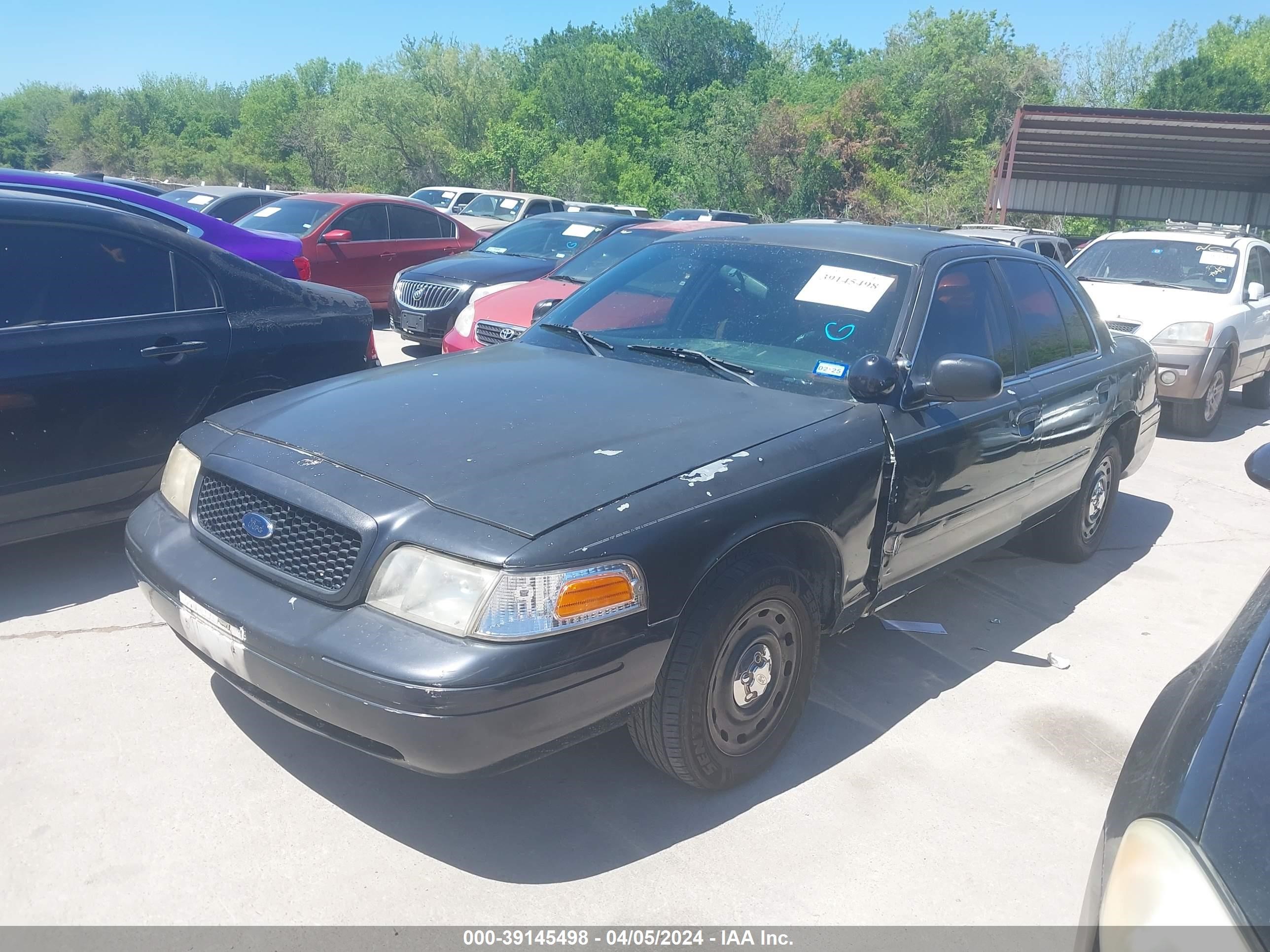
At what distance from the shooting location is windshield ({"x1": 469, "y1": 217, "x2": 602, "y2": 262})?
417 inches

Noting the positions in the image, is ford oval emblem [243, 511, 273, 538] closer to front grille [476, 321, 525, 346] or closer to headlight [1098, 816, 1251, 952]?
headlight [1098, 816, 1251, 952]

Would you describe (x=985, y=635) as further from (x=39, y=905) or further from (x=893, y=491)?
(x=39, y=905)

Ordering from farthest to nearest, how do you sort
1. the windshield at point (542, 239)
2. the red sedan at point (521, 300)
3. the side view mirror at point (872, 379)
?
the windshield at point (542, 239) < the red sedan at point (521, 300) < the side view mirror at point (872, 379)

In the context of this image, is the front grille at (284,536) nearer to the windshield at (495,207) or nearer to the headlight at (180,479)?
the headlight at (180,479)

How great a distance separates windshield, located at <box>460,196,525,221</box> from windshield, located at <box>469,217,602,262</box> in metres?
8.91

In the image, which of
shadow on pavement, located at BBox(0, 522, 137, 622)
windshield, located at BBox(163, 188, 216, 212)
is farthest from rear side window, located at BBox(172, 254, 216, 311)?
windshield, located at BBox(163, 188, 216, 212)

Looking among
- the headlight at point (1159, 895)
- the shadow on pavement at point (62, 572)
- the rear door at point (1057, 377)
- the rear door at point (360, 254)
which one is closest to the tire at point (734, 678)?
the headlight at point (1159, 895)

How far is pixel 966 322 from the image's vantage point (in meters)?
4.18

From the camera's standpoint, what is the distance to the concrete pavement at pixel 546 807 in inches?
106

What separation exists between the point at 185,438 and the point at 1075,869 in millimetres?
3195

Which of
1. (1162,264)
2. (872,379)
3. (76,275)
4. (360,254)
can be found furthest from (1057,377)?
(360,254)

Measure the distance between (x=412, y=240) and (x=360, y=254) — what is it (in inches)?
35.8

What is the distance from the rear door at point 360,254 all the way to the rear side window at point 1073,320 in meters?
8.23

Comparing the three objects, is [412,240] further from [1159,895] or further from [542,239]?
[1159,895]
